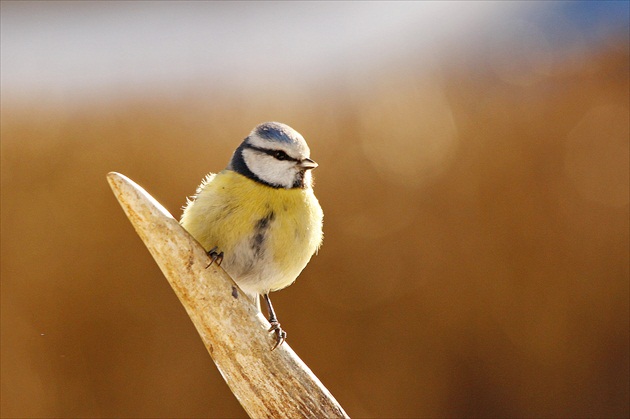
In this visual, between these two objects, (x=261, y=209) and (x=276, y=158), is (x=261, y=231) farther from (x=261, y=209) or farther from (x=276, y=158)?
(x=276, y=158)

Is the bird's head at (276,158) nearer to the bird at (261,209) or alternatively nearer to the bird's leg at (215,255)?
the bird at (261,209)

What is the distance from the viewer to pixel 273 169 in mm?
1331

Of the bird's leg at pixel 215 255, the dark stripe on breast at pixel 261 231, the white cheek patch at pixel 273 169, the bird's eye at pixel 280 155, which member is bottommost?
the bird's leg at pixel 215 255

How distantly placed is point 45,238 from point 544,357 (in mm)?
2424

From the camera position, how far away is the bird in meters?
1.30

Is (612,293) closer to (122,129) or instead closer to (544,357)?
(544,357)

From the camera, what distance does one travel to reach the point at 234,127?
3.16 meters

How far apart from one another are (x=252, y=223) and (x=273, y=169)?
0.39 feet

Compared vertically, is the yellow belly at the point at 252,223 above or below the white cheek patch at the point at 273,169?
below

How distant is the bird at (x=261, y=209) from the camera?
1.30 m

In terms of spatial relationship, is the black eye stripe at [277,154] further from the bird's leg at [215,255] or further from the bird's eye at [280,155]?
the bird's leg at [215,255]

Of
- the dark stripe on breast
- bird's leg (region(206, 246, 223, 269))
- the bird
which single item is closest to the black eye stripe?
the bird

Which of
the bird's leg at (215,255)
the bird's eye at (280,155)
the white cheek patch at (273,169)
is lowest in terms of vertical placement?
the bird's leg at (215,255)

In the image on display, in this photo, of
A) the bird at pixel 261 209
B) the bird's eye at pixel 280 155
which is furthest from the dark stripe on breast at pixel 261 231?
the bird's eye at pixel 280 155
